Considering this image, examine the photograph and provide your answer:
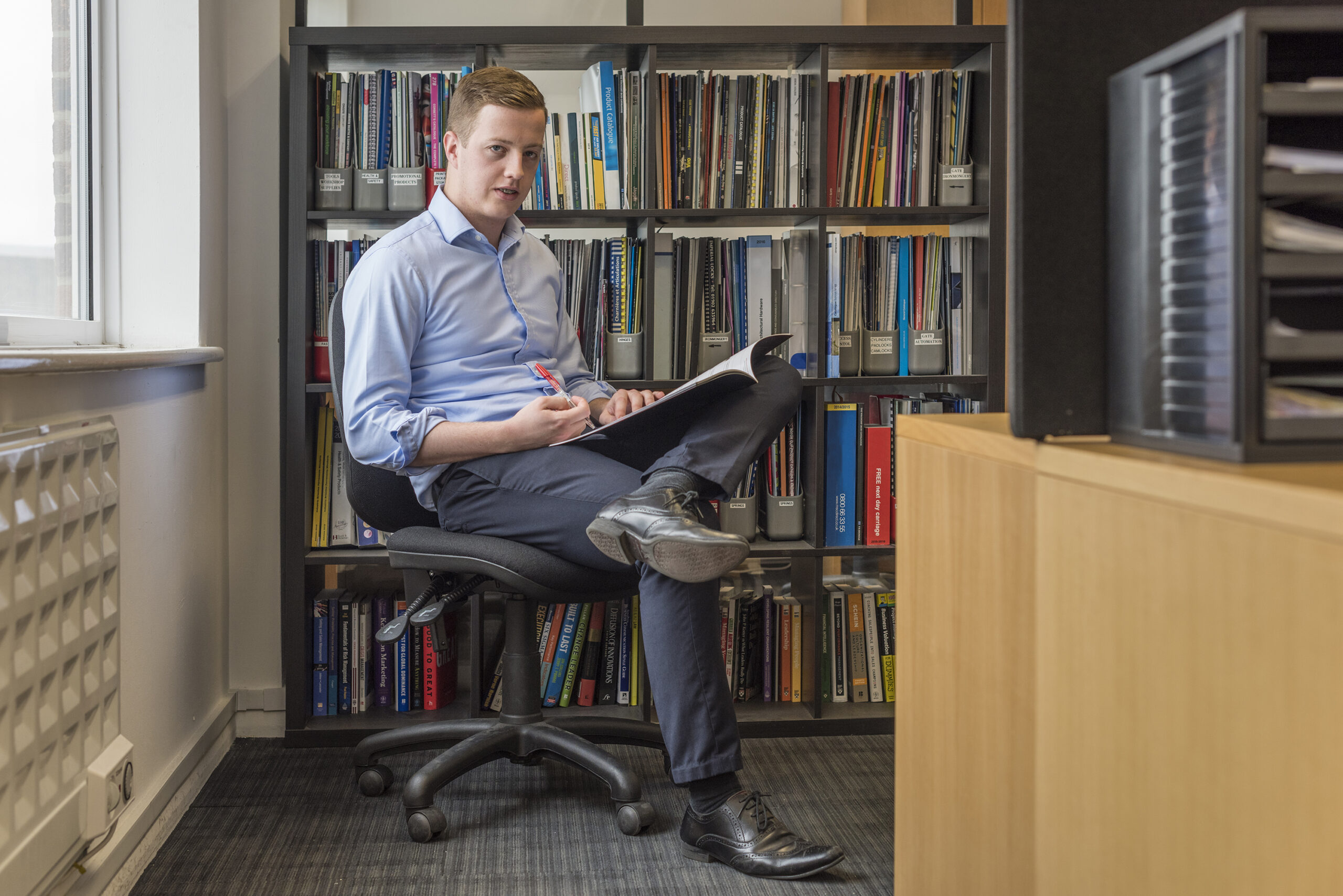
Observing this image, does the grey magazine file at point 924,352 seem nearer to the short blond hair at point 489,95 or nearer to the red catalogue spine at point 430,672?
the short blond hair at point 489,95

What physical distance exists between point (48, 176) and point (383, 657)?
3.77ft

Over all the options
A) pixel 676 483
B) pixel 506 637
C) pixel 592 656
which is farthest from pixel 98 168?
pixel 592 656

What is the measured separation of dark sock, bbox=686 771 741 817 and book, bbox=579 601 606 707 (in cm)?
71

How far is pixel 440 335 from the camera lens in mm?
1781

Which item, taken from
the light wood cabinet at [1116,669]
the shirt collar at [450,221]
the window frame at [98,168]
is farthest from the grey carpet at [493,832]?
the shirt collar at [450,221]

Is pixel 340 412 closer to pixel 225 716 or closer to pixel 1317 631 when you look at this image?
pixel 225 716

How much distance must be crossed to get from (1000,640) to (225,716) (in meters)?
1.81

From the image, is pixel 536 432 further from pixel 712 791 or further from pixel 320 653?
pixel 320 653

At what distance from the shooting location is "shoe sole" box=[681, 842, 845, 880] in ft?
4.82

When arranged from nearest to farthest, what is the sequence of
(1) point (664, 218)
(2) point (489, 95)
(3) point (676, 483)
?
(3) point (676, 483) → (2) point (489, 95) → (1) point (664, 218)

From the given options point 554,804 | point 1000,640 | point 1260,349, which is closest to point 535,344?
point 554,804

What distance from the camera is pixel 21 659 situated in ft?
3.45

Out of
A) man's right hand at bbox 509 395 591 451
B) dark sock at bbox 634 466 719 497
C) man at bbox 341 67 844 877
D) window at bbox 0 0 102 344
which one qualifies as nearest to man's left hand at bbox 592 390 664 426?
man at bbox 341 67 844 877

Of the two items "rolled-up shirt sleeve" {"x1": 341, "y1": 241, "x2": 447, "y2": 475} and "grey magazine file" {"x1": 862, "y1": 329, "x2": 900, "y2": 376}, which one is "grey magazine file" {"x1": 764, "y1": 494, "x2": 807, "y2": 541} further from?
"rolled-up shirt sleeve" {"x1": 341, "y1": 241, "x2": 447, "y2": 475}
